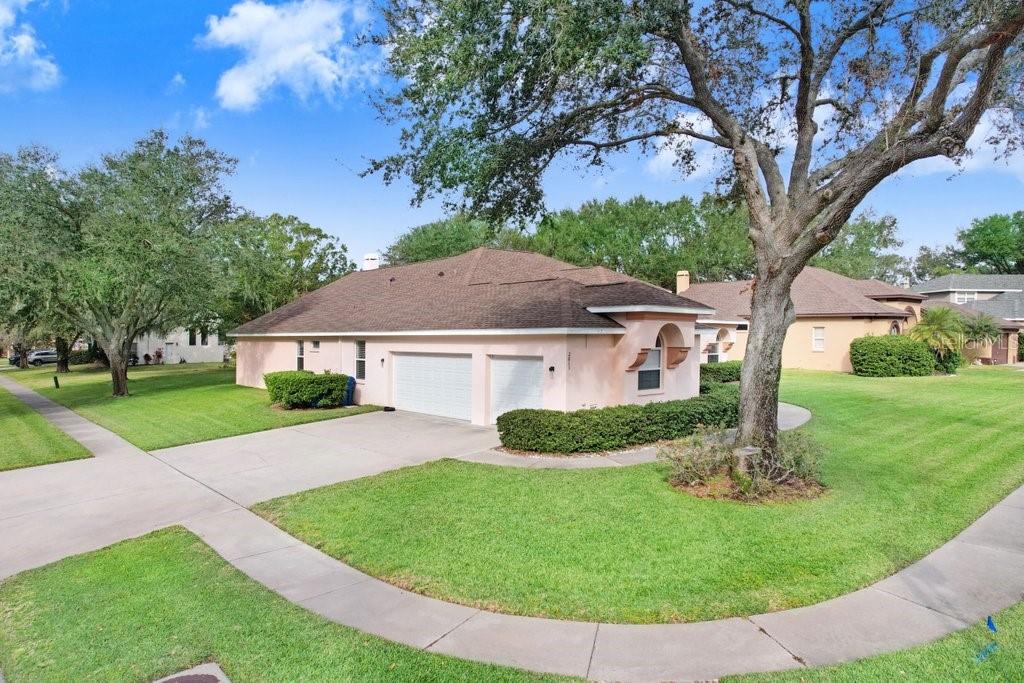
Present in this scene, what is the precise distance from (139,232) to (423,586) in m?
18.4

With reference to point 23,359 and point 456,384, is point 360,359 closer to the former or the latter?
point 456,384

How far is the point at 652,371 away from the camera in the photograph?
15.1 m

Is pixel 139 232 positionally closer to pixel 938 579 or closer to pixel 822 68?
pixel 822 68

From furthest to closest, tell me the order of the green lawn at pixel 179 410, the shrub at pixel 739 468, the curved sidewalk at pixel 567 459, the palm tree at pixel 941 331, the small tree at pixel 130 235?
the palm tree at pixel 941 331 → the small tree at pixel 130 235 → the green lawn at pixel 179 410 → the curved sidewalk at pixel 567 459 → the shrub at pixel 739 468

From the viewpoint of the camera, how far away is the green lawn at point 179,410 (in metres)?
13.9

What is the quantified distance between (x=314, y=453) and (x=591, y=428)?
578cm

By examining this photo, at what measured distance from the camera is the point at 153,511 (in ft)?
26.0

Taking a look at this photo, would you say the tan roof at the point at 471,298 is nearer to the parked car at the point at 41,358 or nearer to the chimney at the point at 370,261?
the chimney at the point at 370,261

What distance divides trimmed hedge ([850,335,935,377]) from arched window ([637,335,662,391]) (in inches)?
611

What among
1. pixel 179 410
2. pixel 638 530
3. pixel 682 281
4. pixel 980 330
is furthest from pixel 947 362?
pixel 179 410

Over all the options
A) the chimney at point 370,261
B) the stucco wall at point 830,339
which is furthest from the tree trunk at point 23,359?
the stucco wall at point 830,339

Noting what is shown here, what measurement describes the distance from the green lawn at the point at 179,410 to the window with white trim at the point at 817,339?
23275 millimetres

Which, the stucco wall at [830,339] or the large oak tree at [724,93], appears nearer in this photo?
the large oak tree at [724,93]

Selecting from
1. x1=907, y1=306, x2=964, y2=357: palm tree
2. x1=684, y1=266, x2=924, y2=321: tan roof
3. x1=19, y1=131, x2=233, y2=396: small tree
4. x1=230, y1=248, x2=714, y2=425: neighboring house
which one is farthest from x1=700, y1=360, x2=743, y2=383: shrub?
x1=19, y1=131, x2=233, y2=396: small tree
